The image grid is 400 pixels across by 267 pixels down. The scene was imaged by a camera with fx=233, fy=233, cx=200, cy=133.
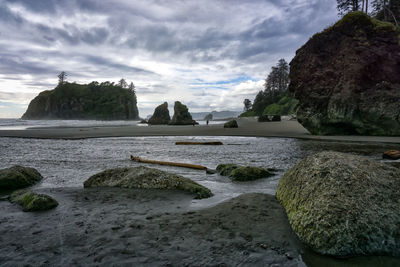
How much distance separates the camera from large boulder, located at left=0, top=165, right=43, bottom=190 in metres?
5.74

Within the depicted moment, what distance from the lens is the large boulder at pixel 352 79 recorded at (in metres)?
15.5

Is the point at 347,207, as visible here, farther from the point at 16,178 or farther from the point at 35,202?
the point at 16,178

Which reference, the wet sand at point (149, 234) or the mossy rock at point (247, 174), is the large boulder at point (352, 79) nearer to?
the mossy rock at point (247, 174)

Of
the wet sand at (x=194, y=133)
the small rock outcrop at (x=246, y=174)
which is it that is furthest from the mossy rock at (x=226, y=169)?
the wet sand at (x=194, y=133)

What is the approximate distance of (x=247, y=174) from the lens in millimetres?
6621

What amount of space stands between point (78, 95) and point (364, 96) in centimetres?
12989

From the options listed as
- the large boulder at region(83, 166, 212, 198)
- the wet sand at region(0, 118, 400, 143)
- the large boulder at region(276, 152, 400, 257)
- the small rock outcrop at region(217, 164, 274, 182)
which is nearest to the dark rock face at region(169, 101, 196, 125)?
the wet sand at region(0, 118, 400, 143)

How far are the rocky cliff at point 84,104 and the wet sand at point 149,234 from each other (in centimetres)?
11617

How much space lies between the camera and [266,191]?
5453 millimetres

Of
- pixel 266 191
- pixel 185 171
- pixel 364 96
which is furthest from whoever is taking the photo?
pixel 364 96

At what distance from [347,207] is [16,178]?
7188mm

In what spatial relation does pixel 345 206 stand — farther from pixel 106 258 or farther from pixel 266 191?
pixel 106 258

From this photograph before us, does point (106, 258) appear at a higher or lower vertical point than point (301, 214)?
lower

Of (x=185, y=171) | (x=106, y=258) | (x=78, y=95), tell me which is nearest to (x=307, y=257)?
(x=106, y=258)
